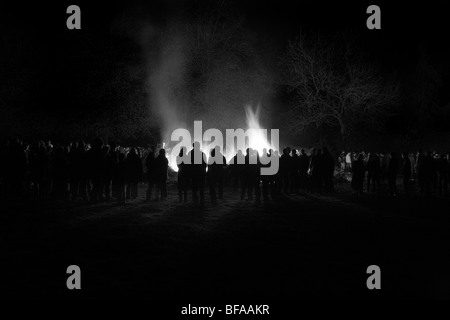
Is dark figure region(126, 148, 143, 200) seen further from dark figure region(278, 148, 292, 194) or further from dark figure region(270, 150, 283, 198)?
dark figure region(278, 148, 292, 194)

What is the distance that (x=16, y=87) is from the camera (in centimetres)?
3108

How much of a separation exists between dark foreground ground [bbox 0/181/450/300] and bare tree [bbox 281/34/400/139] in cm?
2057

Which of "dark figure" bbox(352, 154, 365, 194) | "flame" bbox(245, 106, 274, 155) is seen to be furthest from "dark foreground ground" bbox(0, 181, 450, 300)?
"flame" bbox(245, 106, 274, 155)

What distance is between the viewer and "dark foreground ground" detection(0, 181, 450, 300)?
6418 millimetres

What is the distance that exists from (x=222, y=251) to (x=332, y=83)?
89.6ft

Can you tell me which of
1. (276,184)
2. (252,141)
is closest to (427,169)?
(276,184)

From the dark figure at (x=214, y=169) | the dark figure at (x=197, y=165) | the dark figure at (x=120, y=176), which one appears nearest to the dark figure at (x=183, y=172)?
the dark figure at (x=197, y=165)

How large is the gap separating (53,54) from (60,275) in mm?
26551

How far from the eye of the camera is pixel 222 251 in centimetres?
855

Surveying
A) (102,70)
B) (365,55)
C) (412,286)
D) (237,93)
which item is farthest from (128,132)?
(412,286)

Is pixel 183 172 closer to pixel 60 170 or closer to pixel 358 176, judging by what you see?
pixel 60 170

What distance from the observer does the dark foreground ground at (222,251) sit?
6418 mm

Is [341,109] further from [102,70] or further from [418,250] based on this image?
[418,250]

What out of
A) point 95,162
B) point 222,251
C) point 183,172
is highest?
point 95,162
